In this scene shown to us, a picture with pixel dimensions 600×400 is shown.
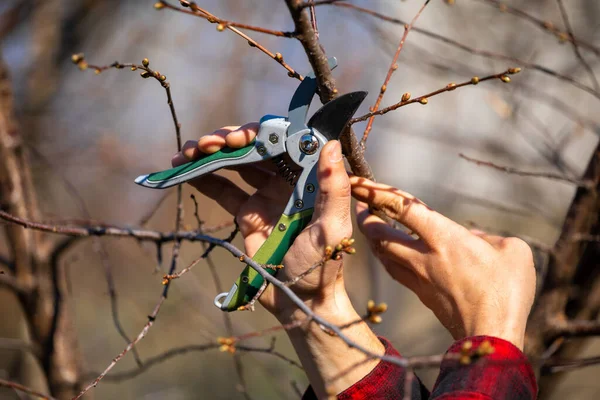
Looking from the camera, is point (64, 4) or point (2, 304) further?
point (2, 304)

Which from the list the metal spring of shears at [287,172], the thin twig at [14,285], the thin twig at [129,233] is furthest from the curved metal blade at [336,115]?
the thin twig at [14,285]

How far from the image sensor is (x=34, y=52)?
4.00 meters

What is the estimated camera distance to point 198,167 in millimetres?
1530

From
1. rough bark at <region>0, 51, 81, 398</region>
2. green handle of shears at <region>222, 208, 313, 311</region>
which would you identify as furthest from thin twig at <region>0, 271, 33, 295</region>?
green handle of shears at <region>222, 208, 313, 311</region>

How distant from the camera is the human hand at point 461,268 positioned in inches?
57.8

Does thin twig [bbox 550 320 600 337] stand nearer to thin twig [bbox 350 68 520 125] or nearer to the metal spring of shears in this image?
thin twig [bbox 350 68 520 125]

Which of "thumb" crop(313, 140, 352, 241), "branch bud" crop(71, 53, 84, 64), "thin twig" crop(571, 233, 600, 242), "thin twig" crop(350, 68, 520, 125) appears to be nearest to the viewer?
"branch bud" crop(71, 53, 84, 64)

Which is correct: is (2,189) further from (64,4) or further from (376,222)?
(64,4)

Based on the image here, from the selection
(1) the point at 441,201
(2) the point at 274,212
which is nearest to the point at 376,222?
(2) the point at 274,212

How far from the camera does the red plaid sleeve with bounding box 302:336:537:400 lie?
1.22 m

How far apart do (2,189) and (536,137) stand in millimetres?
2637

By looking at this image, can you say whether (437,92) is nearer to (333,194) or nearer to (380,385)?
(333,194)

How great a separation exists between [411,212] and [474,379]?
0.53 metres

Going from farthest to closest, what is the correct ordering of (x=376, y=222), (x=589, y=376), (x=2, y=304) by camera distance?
(x=589, y=376) → (x=2, y=304) → (x=376, y=222)
